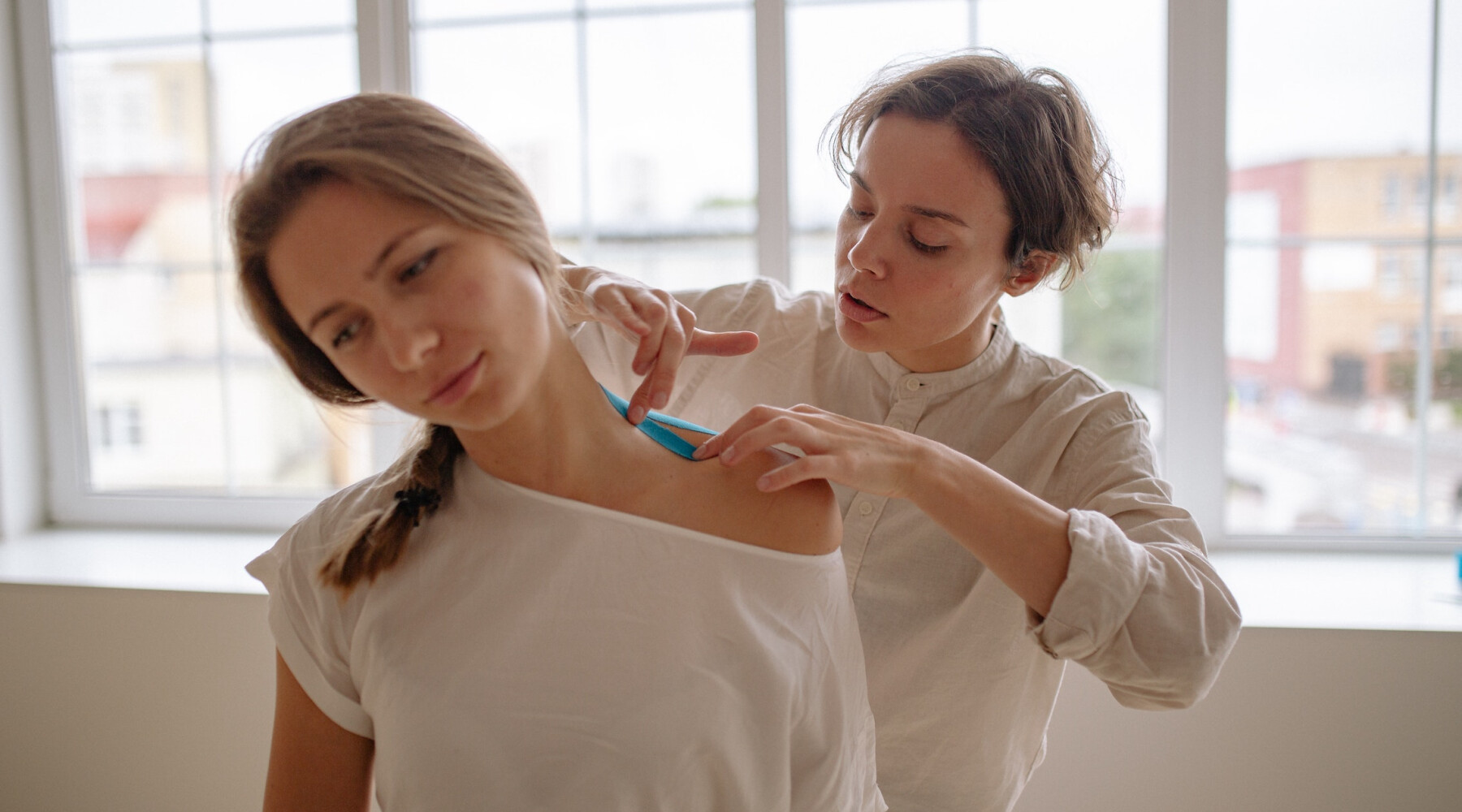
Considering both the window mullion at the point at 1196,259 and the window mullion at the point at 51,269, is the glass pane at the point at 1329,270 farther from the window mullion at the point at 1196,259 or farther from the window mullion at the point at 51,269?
the window mullion at the point at 51,269

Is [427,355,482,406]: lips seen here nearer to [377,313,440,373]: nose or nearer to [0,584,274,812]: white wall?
[377,313,440,373]: nose

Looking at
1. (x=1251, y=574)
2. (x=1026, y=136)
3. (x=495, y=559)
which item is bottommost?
(x=1251, y=574)

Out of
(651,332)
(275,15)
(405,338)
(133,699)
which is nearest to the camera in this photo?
(405,338)

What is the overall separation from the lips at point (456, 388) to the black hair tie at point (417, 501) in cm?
16

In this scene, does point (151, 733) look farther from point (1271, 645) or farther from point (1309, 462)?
point (1309, 462)

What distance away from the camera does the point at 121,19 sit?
9.29 feet

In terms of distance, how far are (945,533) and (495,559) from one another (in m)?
0.67

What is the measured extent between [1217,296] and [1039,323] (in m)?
0.41

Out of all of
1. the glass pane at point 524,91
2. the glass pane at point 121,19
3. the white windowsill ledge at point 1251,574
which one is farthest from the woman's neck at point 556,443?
the glass pane at point 121,19

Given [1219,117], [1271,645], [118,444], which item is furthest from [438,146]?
[118,444]

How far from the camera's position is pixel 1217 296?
2.33 metres

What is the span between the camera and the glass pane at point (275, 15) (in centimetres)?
270

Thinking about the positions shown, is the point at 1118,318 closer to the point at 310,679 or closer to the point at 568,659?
the point at 568,659

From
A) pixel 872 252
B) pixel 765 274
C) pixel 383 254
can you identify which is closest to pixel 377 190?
pixel 383 254
